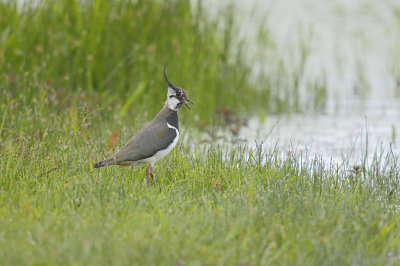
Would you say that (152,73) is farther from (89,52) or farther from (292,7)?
(292,7)

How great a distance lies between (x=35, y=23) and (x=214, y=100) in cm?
253

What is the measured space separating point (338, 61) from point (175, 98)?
19.3ft

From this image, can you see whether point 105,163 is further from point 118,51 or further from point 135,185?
point 118,51

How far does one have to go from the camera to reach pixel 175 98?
534 cm

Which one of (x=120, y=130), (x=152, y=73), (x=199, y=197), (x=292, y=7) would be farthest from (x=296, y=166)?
(x=292, y=7)

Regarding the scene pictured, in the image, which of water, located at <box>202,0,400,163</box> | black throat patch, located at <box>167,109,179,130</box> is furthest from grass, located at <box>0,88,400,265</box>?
water, located at <box>202,0,400,163</box>

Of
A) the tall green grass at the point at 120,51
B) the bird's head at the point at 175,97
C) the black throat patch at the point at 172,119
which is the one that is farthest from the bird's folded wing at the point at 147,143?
the tall green grass at the point at 120,51

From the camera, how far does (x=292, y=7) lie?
1283 cm

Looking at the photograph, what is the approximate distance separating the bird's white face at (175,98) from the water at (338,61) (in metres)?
2.11

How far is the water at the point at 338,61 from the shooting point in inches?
319

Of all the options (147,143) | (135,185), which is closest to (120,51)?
(147,143)

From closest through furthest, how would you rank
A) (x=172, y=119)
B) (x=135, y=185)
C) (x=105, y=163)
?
(x=135, y=185) → (x=105, y=163) → (x=172, y=119)

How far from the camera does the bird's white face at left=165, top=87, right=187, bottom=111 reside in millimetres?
5330

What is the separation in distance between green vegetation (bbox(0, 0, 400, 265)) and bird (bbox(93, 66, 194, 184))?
144 millimetres
